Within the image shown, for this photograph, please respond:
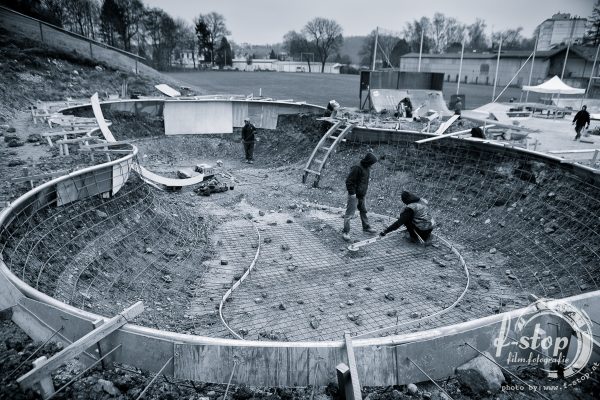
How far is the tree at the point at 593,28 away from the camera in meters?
51.0

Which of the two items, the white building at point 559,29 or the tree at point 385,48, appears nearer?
the tree at point 385,48

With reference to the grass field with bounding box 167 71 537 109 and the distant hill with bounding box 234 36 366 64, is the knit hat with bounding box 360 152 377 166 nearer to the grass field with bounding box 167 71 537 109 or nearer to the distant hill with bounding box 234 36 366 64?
the grass field with bounding box 167 71 537 109

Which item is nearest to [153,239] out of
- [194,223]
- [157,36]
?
[194,223]

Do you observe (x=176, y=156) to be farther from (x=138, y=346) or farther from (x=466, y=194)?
(x=138, y=346)

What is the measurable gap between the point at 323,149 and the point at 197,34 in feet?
202

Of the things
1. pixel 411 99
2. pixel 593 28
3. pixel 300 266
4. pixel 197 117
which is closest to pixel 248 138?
pixel 197 117

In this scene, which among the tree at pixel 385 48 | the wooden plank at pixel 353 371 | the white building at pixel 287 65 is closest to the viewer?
the wooden plank at pixel 353 371

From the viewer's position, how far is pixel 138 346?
9.61ft

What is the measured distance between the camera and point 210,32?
66.1m

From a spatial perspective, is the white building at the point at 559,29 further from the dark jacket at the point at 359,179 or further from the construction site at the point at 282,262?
the dark jacket at the point at 359,179

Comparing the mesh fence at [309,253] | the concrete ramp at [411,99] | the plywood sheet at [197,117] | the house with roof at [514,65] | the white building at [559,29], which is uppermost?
the white building at [559,29]

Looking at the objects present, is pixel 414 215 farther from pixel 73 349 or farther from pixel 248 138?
pixel 248 138

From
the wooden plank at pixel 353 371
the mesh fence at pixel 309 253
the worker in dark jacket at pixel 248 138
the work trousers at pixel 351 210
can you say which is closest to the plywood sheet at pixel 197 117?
the worker in dark jacket at pixel 248 138

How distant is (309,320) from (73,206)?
13.3 ft
